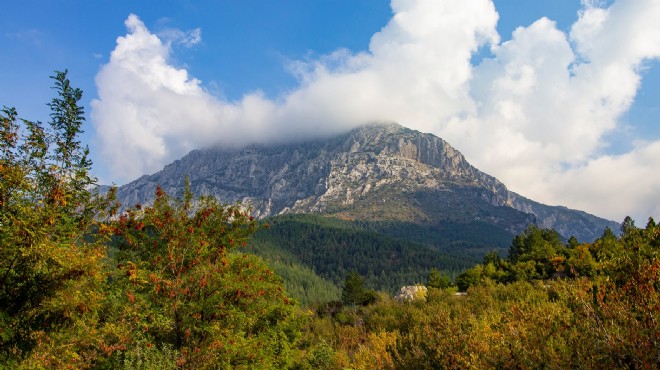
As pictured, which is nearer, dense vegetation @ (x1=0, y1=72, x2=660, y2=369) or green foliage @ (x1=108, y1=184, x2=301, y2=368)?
dense vegetation @ (x1=0, y1=72, x2=660, y2=369)

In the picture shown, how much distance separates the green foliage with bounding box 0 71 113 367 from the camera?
31.8ft

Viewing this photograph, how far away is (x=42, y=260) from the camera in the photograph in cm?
975

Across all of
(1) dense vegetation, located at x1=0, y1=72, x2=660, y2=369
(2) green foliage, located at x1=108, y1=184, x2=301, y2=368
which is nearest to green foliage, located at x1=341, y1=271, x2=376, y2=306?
(1) dense vegetation, located at x1=0, y1=72, x2=660, y2=369

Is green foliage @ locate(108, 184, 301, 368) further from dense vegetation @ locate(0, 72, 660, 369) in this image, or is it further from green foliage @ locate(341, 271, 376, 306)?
green foliage @ locate(341, 271, 376, 306)

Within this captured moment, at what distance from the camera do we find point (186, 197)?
1825 cm

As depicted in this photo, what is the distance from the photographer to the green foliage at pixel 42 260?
382 inches

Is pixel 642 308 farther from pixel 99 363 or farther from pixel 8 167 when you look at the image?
pixel 99 363

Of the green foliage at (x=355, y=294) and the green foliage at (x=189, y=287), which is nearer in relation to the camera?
the green foliage at (x=189, y=287)

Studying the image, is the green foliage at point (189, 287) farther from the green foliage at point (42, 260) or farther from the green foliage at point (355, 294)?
the green foliage at point (355, 294)

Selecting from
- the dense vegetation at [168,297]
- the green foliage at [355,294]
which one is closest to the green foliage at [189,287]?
the dense vegetation at [168,297]

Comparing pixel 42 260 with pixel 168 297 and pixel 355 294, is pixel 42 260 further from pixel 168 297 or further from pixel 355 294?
pixel 355 294

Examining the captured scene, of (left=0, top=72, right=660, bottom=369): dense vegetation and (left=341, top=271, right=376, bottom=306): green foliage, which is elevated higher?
(left=0, top=72, right=660, bottom=369): dense vegetation

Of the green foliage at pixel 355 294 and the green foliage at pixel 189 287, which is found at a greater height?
the green foliage at pixel 189 287

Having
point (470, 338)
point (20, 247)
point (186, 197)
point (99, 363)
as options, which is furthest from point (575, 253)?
point (20, 247)
